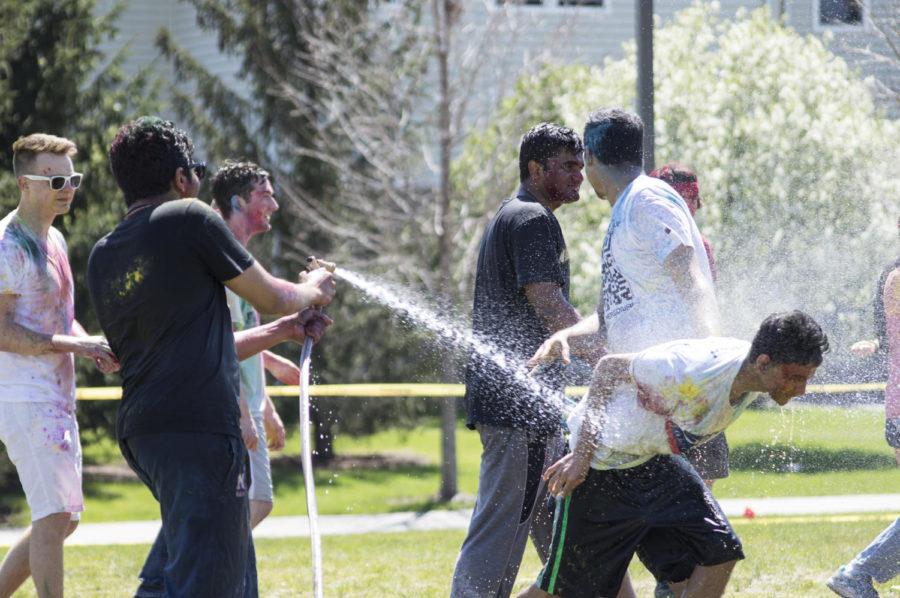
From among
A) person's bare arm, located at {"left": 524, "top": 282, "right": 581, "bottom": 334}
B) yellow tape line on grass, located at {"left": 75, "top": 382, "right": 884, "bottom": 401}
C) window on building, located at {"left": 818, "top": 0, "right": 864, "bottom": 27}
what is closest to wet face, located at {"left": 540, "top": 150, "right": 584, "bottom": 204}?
person's bare arm, located at {"left": 524, "top": 282, "right": 581, "bottom": 334}

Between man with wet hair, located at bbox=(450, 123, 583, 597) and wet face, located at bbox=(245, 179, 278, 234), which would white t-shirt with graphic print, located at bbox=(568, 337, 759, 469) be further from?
wet face, located at bbox=(245, 179, 278, 234)

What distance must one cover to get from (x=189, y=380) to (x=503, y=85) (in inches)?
402

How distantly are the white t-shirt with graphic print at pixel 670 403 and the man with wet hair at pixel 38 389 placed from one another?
2.12m

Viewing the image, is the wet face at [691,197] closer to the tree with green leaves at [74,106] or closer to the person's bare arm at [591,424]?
the person's bare arm at [591,424]

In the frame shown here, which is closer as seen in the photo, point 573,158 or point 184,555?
point 184,555

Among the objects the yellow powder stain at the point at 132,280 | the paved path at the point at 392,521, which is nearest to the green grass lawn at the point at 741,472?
the paved path at the point at 392,521

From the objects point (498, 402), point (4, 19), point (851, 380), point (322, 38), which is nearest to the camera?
point (498, 402)

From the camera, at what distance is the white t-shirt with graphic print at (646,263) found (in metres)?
4.26

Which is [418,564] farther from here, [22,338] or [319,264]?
[319,264]

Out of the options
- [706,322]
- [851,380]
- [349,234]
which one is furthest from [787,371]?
[349,234]

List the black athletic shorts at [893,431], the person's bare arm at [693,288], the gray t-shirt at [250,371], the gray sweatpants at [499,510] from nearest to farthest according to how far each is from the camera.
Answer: the person's bare arm at [693,288] → the gray sweatpants at [499,510] → the gray t-shirt at [250,371] → the black athletic shorts at [893,431]

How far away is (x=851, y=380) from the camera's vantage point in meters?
10.8

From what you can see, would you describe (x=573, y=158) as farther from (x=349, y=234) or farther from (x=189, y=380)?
(x=349, y=234)

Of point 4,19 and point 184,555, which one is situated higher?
point 4,19
